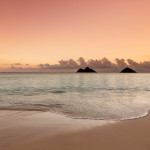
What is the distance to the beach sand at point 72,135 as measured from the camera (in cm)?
443

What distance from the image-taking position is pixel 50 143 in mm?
4617

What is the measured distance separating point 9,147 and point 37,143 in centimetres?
81

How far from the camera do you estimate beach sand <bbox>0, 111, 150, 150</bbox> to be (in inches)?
174

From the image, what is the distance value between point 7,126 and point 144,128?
575cm

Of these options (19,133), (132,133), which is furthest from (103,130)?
(19,133)

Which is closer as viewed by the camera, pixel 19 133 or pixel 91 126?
pixel 19 133

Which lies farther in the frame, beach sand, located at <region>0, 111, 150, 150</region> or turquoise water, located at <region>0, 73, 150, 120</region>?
turquoise water, located at <region>0, 73, 150, 120</region>

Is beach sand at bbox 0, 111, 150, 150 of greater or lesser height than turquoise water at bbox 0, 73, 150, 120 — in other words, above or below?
above

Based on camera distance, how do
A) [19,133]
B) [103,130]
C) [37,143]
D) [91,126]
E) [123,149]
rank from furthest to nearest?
[91,126]
[103,130]
[19,133]
[37,143]
[123,149]

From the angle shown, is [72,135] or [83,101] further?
[83,101]

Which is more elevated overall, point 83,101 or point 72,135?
point 72,135

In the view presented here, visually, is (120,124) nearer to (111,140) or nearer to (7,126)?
(111,140)

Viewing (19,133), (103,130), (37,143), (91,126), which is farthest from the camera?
(91,126)

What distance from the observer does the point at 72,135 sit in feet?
17.4
